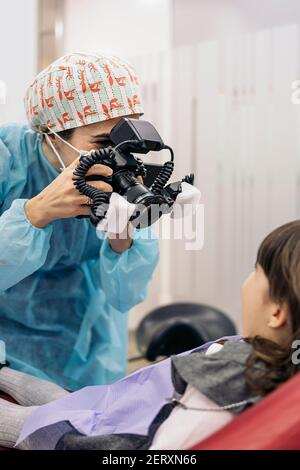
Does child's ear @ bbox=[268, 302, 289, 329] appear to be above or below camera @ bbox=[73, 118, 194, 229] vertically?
below

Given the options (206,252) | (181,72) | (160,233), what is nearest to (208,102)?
(181,72)

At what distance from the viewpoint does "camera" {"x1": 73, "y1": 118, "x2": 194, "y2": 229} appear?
3.10 feet

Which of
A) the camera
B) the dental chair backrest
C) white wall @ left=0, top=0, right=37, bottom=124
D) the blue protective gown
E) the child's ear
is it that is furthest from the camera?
the dental chair backrest

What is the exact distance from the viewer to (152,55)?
2299 millimetres

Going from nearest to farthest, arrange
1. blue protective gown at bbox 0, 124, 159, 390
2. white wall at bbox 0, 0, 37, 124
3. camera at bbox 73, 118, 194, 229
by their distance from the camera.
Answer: camera at bbox 73, 118, 194, 229
blue protective gown at bbox 0, 124, 159, 390
white wall at bbox 0, 0, 37, 124

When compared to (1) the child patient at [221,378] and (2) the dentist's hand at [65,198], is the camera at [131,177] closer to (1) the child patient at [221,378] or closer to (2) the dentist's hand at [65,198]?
(2) the dentist's hand at [65,198]

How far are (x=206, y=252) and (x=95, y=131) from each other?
1256 mm

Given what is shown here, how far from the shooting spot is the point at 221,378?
786 millimetres

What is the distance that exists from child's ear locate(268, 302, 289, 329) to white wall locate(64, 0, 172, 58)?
5.25 ft

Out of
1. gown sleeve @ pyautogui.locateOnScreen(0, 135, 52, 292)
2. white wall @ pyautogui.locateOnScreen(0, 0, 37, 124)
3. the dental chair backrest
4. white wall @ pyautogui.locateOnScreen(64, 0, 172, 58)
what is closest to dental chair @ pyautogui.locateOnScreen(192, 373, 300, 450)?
gown sleeve @ pyautogui.locateOnScreen(0, 135, 52, 292)

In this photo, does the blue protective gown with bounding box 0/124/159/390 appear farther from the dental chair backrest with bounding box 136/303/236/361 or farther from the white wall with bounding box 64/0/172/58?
the white wall with bounding box 64/0/172/58

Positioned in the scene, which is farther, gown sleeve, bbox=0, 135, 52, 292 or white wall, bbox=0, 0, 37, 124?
white wall, bbox=0, 0, 37, 124

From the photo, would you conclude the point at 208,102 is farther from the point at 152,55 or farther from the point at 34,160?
the point at 34,160

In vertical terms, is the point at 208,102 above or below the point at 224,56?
below
